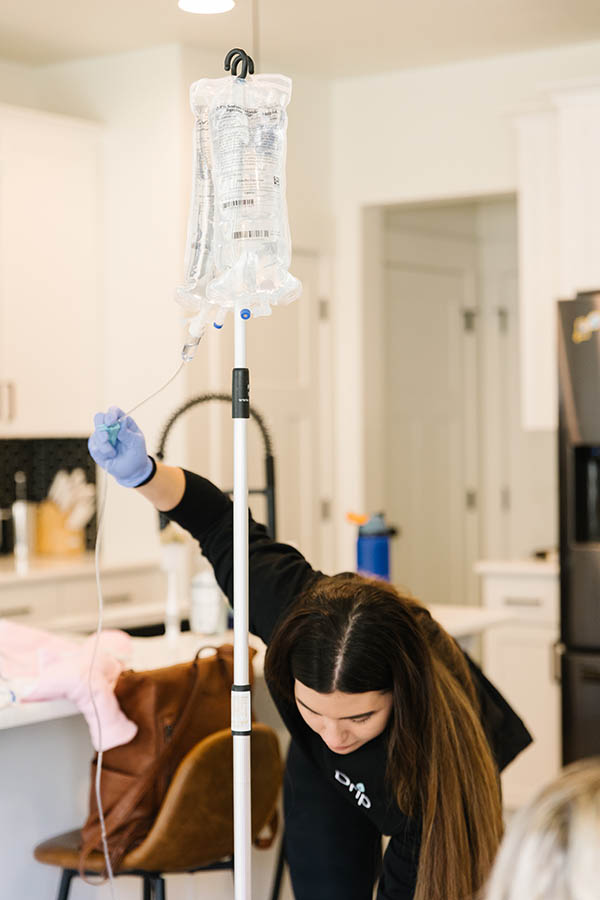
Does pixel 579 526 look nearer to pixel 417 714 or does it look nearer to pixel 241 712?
pixel 417 714

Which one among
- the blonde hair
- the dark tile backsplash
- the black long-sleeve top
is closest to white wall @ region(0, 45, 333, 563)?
the dark tile backsplash

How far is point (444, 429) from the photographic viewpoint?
228 inches

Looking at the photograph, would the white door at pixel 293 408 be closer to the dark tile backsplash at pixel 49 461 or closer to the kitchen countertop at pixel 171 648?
the dark tile backsplash at pixel 49 461

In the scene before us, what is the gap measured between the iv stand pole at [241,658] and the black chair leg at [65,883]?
0.72m

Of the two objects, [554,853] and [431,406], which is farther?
[431,406]

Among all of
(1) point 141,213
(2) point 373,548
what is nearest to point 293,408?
(1) point 141,213

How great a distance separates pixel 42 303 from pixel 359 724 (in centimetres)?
306

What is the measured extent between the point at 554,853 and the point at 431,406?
4812mm

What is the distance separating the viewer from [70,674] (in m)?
2.31

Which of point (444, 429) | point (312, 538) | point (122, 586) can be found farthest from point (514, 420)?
point (122, 586)

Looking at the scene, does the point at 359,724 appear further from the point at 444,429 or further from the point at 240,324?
the point at 444,429

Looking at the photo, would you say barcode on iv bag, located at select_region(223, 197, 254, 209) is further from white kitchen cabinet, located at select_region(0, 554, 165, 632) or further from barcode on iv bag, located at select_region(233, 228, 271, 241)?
white kitchen cabinet, located at select_region(0, 554, 165, 632)

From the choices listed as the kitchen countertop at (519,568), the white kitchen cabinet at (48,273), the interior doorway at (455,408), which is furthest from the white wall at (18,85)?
the kitchen countertop at (519,568)

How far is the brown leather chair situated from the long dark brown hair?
0.51m
